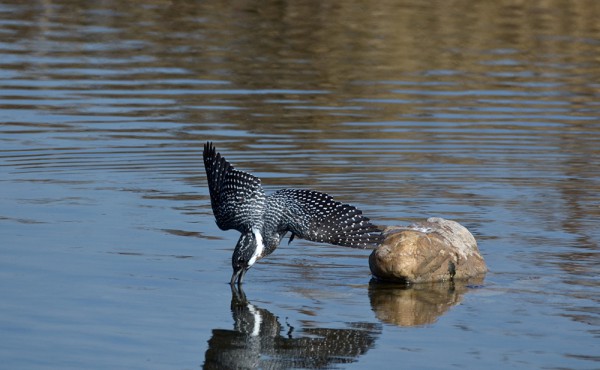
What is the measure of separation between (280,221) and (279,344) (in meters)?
1.27

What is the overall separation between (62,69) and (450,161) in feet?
23.2

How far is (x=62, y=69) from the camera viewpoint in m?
18.3

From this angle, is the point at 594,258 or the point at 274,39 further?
the point at 274,39

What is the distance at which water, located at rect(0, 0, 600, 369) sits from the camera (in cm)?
788

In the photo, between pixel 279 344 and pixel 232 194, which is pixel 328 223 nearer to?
pixel 232 194

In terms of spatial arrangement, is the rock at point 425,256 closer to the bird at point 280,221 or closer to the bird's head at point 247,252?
the bird at point 280,221

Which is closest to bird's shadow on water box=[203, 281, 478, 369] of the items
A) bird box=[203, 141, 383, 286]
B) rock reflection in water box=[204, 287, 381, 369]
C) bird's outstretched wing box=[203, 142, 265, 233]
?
rock reflection in water box=[204, 287, 381, 369]

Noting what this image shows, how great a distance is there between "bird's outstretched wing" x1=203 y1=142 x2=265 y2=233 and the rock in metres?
0.86

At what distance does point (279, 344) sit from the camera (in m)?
7.80

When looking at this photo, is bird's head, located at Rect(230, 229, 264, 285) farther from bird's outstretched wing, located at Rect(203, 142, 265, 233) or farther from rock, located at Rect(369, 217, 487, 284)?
rock, located at Rect(369, 217, 487, 284)

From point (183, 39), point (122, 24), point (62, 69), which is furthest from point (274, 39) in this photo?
point (62, 69)

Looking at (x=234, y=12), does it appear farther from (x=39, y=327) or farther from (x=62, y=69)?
(x=39, y=327)

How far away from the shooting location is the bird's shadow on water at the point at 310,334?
7.52 meters

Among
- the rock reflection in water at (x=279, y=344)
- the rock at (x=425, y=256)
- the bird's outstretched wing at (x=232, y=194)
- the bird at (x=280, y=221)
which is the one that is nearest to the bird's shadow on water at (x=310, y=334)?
the rock reflection in water at (x=279, y=344)
